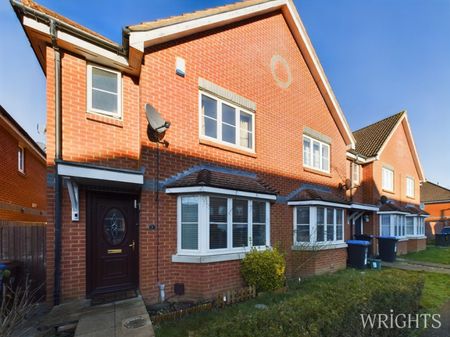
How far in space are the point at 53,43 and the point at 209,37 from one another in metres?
4.34

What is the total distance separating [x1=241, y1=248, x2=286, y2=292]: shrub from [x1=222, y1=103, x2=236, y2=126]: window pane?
4062mm

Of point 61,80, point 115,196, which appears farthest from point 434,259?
point 61,80

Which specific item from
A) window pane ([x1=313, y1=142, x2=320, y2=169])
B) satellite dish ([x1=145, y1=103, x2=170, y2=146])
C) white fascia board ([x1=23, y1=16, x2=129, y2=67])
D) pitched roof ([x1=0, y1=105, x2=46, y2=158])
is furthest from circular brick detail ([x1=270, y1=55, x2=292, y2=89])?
pitched roof ([x1=0, y1=105, x2=46, y2=158])

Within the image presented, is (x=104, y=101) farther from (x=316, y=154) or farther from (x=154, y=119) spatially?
(x=316, y=154)

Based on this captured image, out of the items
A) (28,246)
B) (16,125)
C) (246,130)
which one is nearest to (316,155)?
(246,130)

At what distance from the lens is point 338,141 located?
14.3 m

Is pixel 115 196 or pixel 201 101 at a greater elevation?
pixel 201 101

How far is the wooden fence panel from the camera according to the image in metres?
7.22

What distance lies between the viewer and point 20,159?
13.6 meters

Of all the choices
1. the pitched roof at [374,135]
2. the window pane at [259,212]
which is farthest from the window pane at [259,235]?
the pitched roof at [374,135]

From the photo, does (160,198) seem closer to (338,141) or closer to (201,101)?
(201,101)

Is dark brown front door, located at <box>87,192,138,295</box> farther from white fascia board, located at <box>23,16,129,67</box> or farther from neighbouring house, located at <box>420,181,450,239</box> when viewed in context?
neighbouring house, located at <box>420,181,450,239</box>

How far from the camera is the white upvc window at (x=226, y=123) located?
847 centimetres

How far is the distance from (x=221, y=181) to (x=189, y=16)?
4.50 metres
